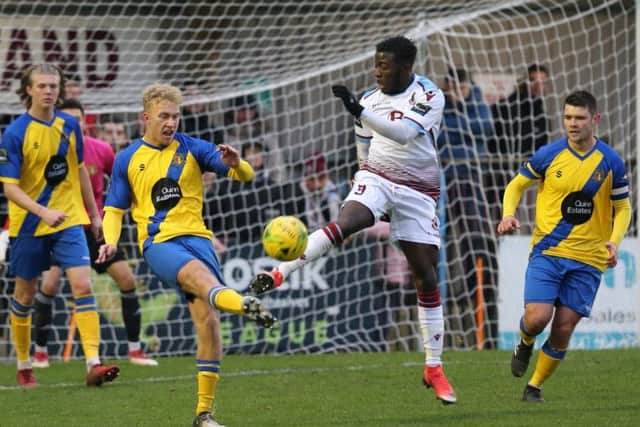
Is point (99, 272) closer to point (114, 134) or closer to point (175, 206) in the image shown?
point (114, 134)

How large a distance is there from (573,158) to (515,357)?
133cm

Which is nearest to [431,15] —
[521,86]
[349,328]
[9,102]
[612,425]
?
[521,86]

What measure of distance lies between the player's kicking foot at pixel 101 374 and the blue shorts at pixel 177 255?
78.2 inches

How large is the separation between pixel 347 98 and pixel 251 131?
6.84m

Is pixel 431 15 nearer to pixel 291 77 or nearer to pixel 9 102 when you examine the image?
pixel 291 77

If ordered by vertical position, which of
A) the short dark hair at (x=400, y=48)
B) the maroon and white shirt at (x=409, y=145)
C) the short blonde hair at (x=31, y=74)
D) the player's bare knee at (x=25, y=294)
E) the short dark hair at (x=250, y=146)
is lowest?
the player's bare knee at (x=25, y=294)

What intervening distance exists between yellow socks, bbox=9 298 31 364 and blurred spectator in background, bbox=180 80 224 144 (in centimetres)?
380

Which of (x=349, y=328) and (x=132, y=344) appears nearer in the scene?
(x=132, y=344)

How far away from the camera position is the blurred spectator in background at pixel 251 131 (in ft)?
44.3

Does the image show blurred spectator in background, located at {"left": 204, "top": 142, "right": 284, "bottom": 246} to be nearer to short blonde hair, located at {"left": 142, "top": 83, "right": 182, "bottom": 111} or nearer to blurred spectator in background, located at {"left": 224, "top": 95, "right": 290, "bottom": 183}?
blurred spectator in background, located at {"left": 224, "top": 95, "right": 290, "bottom": 183}

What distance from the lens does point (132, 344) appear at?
1109 centimetres

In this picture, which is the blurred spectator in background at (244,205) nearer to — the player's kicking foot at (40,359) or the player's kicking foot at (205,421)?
the player's kicking foot at (40,359)

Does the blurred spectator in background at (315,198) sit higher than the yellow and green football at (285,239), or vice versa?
the blurred spectator in background at (315,198)

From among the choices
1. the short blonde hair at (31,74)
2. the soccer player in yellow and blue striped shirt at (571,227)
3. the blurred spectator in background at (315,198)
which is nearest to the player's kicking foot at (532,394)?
the soccer player in yellow and blue striped shirt at (571,227)
